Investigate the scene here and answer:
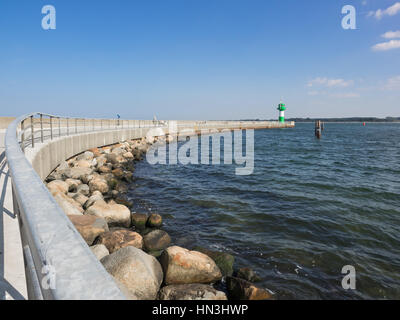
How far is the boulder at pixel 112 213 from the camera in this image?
255 inches

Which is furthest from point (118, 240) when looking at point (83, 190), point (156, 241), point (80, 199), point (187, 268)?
point (83, 190)

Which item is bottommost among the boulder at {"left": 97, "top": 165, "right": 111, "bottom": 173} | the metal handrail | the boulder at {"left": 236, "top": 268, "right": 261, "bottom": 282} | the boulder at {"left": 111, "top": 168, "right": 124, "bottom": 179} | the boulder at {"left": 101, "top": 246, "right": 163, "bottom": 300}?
the boulder at {"left": 236, "top": 268, "right": 261, "bottom": 282}

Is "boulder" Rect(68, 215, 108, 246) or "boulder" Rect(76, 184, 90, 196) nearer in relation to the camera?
"boulder" Rect(68, 215, 108, 246)

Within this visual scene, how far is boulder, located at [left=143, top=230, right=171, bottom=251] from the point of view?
562 cm

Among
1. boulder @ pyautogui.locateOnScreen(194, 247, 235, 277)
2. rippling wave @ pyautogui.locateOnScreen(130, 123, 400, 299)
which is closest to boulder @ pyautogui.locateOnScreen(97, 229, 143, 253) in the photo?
rippling wave @ pyautogui.locateOnScreen(130, 123, 400, 299)

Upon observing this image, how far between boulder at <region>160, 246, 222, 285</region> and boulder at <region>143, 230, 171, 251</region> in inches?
42.2

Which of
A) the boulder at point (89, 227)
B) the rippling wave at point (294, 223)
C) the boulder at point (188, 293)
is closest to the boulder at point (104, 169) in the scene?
the rippling wave at point (294, 223)

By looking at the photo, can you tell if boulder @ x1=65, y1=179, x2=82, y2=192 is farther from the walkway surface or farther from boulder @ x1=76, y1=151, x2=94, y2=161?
the walkway surface

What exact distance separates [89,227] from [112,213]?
1462 mm

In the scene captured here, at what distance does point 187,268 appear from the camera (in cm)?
443

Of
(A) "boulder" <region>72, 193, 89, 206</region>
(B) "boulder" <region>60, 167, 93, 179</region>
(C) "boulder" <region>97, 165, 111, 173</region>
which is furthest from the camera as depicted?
(C) "boulder" <region>97, 165, 111, 173</region>

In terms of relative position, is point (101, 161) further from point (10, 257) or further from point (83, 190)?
point (10, 257)

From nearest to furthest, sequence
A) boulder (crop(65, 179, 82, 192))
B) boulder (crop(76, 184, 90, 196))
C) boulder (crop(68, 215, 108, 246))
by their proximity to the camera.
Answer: boulder (crop(68, 215, 108, 246)), boulder (crop(76, 184, 90, 196)), boulder (crop(65, 179, 82, 192))
